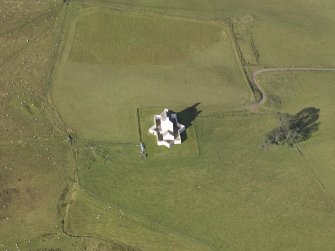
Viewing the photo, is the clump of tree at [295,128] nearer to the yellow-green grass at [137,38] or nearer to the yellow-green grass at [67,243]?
the yellow-green grass at [137,38]

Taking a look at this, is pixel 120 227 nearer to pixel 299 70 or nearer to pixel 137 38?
pixel 137 38

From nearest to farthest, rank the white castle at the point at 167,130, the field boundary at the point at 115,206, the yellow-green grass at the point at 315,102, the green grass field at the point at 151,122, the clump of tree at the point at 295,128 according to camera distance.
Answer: the field boundary at the point at 115,206 < the green grass field at the point at 151,122 < the yellow-green grass at the point at 315,102 < the clump of tree at the point at 295,128 < the white castle at the point at 167,130

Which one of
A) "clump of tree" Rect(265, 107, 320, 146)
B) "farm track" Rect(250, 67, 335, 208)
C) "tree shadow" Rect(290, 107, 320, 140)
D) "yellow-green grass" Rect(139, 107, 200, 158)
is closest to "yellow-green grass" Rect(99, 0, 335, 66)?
"farm track" Rect(250, 67, 335, 208)

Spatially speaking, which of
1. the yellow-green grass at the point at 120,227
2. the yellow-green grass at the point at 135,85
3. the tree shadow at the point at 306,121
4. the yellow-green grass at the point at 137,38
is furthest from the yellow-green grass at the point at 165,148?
the tree shadow at the point at 306,121

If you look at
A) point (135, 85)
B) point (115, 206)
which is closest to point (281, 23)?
point (135, 85)

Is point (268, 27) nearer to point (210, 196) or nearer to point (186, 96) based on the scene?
point (186, 96)

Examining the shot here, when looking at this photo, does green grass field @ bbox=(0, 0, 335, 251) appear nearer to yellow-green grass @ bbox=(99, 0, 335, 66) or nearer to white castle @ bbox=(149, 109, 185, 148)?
yellow-green grass @ bbox=(99, 0, 335, 66)
